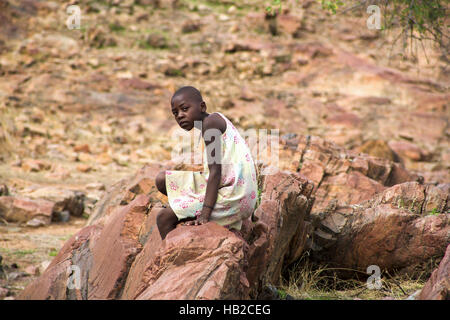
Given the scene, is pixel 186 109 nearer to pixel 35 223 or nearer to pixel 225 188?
pixel 225 188

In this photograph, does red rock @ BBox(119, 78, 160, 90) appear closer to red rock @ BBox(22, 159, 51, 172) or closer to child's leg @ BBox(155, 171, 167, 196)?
red rock @ BBox(22, 159, 51, 172)

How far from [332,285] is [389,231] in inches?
29.5

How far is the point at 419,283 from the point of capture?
4594mm

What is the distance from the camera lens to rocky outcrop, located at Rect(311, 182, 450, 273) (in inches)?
187

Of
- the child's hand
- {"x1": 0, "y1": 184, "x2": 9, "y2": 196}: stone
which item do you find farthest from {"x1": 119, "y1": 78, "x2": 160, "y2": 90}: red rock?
the child's hand

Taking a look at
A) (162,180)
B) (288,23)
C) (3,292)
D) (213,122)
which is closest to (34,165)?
(3,292)

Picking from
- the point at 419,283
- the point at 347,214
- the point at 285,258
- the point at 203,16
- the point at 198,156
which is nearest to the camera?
the point at 419,283

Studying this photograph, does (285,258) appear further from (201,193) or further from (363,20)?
(363,20)

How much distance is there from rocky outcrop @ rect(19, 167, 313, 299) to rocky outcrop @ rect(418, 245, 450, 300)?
1109 millimetres

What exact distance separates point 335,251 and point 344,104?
937 cm

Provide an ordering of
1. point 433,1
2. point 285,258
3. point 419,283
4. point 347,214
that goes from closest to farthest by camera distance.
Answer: point 419,283, point 285,258, point 347,214, point 433,1

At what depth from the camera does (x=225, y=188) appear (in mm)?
3365
